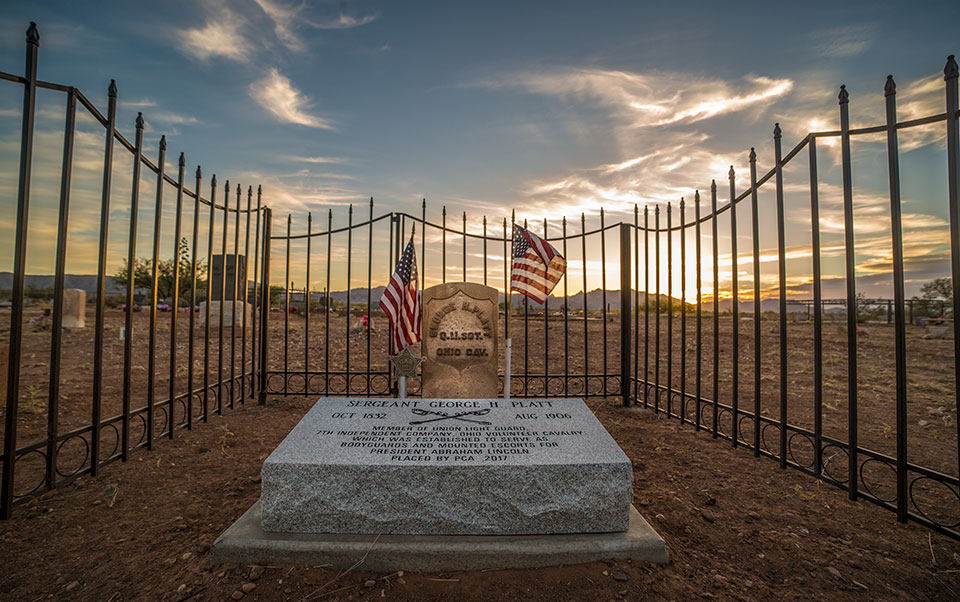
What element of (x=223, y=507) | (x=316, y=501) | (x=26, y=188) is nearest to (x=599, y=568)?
(x=316, y=501)

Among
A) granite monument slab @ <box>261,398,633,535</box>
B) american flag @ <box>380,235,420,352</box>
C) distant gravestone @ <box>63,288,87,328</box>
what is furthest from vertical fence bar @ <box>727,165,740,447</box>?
Result: distant gravestone @ <box>63,288,87,328</box>

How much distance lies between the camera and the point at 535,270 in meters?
5.79

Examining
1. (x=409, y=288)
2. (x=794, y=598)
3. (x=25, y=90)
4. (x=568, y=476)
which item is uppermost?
(x=25, y=90)

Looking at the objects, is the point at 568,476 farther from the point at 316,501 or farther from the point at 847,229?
the point at 847,229

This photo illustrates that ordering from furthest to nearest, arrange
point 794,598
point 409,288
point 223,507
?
point 409,288
point 223,507
point 794,598

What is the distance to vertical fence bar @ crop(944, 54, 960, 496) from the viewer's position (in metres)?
2.82

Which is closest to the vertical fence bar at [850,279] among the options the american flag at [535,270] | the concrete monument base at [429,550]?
the concrete monument base at [429,550]

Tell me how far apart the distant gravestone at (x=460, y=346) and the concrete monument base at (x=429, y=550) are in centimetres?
306

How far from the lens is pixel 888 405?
22.0ft

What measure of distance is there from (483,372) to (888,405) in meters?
6.16

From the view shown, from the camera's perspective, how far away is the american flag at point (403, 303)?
5.25 m

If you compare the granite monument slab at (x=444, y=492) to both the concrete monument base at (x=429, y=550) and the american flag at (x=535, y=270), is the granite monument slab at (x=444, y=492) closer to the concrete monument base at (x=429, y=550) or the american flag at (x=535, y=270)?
the concrete monument base at (x=429, y=550)

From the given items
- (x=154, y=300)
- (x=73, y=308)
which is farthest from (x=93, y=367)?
(x=73, y=308)

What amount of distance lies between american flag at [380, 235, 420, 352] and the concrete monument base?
111 inches
